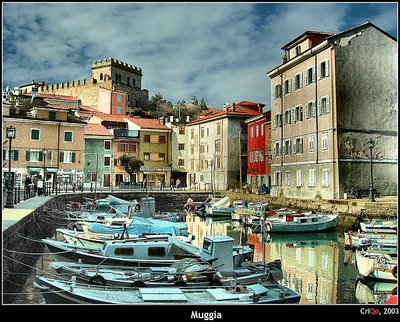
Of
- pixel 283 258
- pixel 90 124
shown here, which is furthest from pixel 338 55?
pixel 90 124

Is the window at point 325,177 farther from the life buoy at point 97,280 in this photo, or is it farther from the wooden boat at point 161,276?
the life buoy at point 97,280

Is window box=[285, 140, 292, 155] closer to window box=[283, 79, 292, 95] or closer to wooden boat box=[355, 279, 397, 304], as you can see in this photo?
window box=[283, 79, 292, 95]

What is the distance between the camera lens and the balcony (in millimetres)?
45400

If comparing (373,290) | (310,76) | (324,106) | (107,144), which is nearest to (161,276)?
(373,290)

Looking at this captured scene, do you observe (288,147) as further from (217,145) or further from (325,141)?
(217,145)

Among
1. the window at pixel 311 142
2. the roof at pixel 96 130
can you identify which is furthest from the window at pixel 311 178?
the roof at pixel 96 130

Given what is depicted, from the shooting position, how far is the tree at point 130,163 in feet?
143

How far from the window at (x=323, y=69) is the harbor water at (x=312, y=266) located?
32.6 feet

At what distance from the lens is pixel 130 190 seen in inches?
1678

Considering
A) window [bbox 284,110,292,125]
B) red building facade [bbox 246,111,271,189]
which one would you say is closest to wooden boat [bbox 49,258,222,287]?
window [bbox 284,110,292,125]

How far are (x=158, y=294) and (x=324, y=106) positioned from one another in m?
22.7
